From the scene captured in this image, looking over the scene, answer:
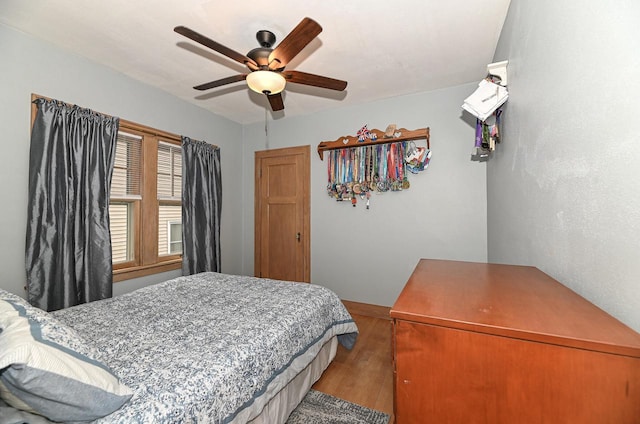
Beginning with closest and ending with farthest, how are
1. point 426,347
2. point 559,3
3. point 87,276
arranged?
point 426,347
point 559,3
point 87,276

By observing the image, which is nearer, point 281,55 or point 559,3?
point 559,3

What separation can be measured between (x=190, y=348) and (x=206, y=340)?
0.09m

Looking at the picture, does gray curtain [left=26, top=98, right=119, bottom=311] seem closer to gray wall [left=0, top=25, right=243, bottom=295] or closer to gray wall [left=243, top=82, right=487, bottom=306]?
gray wall [left=0, top=25, right=243, bottom=295]

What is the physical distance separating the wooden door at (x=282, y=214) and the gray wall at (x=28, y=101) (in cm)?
128

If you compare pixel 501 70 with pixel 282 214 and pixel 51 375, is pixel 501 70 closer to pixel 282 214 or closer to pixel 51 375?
pixel 51 375

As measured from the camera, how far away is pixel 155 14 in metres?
1.94

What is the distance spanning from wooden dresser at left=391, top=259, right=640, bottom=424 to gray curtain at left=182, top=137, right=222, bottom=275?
10.4 ft

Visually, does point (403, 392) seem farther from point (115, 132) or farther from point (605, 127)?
point (115, 132)

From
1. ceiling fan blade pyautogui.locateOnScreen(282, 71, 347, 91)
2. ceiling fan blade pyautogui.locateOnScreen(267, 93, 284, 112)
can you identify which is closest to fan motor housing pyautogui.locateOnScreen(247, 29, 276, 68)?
ceiling fan blade pyautogui.locateOnScreen(282, 71, 347, 91)

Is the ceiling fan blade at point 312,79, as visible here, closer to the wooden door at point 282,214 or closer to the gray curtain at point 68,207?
the wooden door at point 282,214

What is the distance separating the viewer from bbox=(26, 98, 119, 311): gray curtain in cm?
219

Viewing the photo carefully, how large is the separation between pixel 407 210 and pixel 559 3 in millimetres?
2338

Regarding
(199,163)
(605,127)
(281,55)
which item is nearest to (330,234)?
(199,163)

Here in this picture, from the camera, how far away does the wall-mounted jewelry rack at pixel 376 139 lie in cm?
314
